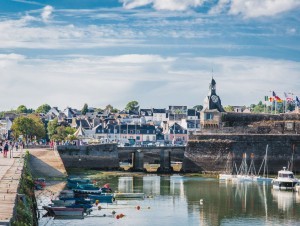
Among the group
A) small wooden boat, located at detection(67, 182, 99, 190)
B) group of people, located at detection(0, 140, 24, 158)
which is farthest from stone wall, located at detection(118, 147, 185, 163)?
small wooden boat, located at detection(67, 182, 99, 190)

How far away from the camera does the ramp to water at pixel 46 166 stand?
5869 cm

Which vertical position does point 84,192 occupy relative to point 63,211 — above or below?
above

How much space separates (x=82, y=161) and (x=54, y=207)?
35822 mm

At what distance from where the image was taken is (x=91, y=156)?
248 ft

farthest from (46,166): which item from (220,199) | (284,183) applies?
(284,183)

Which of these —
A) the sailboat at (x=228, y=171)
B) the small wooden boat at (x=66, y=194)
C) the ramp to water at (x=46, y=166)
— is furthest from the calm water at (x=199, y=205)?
the ramp to water at (x=46, y=166)

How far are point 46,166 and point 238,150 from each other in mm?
22326

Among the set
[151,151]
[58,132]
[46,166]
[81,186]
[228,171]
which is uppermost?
[58,132]

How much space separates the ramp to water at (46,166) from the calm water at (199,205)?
13.4ft

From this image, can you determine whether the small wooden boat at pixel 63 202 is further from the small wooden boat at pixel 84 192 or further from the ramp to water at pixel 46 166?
the ramp to water at pixel 46 166

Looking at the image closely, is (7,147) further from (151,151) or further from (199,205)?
(151,151)

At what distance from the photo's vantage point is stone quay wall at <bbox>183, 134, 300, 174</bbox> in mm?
74750

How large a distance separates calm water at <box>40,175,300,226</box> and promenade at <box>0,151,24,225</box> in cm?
286

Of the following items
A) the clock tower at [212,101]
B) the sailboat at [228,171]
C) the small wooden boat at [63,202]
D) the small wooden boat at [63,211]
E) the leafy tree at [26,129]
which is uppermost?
the clock tower at [212,101]
